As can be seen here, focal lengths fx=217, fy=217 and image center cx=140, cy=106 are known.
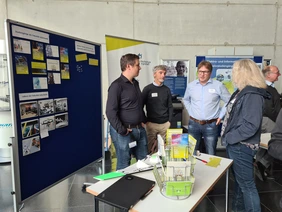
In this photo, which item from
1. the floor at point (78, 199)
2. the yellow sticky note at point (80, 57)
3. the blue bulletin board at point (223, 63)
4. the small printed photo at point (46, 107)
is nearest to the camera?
the small printed photo at point (46, 107)

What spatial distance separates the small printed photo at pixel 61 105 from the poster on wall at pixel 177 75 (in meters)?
2.87

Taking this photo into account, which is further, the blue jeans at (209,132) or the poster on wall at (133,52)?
the poster on wall at (133,52)

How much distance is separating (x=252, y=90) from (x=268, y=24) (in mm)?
3706

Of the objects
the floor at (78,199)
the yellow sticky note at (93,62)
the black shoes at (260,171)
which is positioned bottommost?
the floor at (78,199)

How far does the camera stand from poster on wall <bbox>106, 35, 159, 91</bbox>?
2.84 m

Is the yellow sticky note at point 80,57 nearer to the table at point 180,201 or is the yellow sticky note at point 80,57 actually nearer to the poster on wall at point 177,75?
the table at point 180,201

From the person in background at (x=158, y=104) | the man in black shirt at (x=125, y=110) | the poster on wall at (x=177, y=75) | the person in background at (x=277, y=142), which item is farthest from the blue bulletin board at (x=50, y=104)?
the poster on wall at (x=177, y=75)

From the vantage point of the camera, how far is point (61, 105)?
76.0 inches

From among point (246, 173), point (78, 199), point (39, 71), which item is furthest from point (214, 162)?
point (78, 199)

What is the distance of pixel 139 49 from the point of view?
3229 mm

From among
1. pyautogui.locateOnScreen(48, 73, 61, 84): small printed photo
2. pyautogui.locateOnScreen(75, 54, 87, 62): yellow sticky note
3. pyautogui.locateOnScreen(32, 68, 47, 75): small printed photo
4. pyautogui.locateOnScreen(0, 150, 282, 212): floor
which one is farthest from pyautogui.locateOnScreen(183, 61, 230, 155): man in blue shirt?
pyautogui.locateOnScreen(32, 68, 47, 75): small printed photo

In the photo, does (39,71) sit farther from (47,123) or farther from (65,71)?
(47,123)

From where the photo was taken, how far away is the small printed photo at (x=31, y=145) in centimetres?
160

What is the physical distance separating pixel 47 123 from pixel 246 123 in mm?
1583
